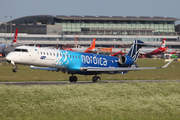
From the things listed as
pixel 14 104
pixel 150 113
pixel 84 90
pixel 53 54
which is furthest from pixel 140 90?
pixel 53 54

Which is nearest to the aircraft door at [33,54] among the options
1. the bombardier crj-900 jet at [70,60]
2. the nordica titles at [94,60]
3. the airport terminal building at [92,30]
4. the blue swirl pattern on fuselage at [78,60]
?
the bombardier crj-900 jet at [70,60]

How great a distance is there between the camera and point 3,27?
172 m

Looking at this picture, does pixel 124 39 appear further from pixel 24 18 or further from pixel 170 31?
pixel 24 18

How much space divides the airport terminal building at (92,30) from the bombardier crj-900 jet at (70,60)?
123 meters

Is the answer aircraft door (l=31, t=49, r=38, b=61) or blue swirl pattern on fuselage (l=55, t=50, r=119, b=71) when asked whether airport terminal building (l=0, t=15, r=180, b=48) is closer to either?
blue swirl pattern on fuselage (l=55, t=50, r=119, b=71)

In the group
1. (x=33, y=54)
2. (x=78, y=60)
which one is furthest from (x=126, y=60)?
(x=33, y=54)

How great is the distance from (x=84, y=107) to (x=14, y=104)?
11.5 ft

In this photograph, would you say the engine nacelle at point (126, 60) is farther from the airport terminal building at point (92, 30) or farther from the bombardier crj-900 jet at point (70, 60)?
the airport terminal building at point (92, 30)

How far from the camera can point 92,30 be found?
592 ft

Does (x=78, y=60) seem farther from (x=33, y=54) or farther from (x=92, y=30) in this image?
(x=92, y=30)

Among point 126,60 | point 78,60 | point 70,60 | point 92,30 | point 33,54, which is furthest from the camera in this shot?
point 92,30

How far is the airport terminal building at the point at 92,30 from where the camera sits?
162375 mm

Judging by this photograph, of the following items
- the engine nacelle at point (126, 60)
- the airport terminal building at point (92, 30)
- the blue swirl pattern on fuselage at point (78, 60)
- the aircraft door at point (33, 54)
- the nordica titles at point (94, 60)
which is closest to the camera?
the aircraft door at point (33, 54)

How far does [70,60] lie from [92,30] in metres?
150
